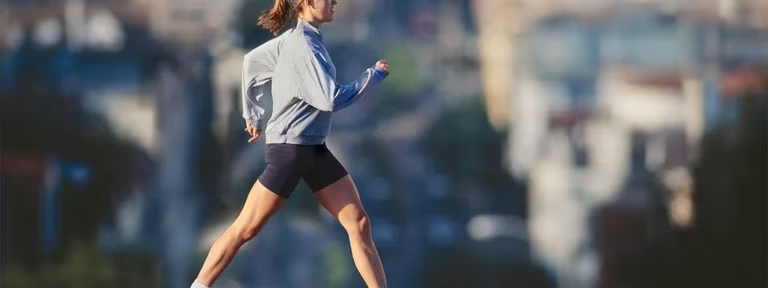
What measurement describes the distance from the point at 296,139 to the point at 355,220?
0.41 meters

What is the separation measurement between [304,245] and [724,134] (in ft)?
10.4

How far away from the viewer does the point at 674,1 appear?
1119 cm

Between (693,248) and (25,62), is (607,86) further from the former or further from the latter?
(25,62)

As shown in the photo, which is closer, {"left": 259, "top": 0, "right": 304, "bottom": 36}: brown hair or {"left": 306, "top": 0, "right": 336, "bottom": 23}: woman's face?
{"left": 306, "top": 0, "right": 336, "bottom": 23}: woman's face

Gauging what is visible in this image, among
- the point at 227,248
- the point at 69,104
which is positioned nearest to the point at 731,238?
the point at 69,104

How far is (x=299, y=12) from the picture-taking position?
598 cm

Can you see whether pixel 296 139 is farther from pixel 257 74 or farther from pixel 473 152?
pixel 473 152

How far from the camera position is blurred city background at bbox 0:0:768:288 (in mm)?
11102

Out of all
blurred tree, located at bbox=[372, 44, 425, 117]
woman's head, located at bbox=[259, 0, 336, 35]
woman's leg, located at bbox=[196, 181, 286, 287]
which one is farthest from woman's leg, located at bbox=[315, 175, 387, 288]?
blurred tree, located at bbox=[372, 44, 425, 117]

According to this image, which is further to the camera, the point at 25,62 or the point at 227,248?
the point at 25,62

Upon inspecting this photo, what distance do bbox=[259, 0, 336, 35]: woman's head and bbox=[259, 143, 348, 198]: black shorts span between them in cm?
49

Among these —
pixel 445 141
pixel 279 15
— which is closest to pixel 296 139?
pixel 279 15

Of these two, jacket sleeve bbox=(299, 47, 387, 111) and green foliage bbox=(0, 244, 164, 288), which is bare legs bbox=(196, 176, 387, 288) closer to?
jacket sleeve bbox=(299, 47, 387, 111)

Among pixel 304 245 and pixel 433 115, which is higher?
pixel 433 115
